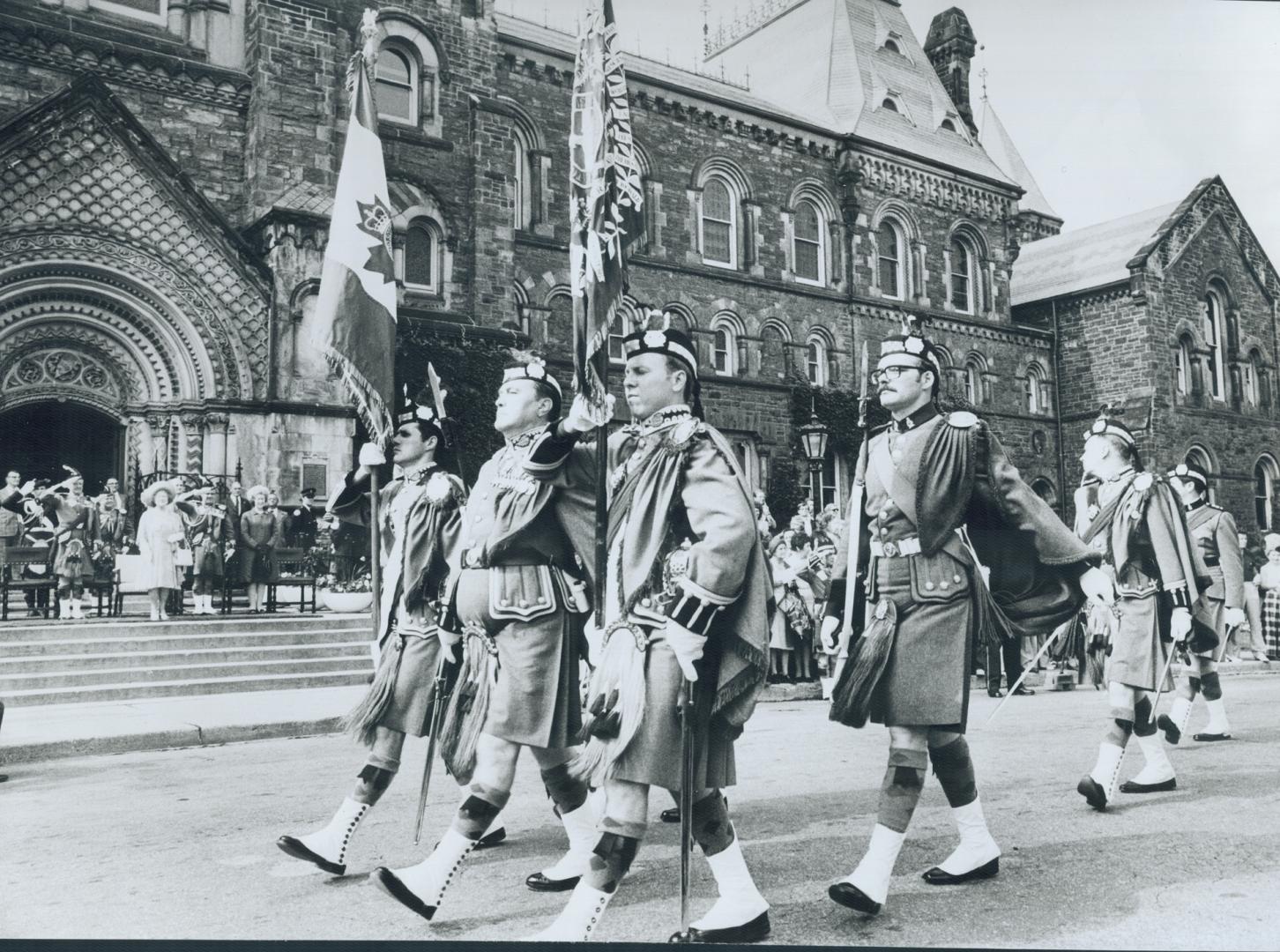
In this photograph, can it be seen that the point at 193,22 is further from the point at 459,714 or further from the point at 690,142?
the point at 459,714

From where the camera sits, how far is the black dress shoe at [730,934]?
3.35m

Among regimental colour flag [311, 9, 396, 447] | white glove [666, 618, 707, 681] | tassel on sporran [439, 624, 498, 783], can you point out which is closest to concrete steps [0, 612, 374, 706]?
regimental colour flag [311, 9, 396, 447]

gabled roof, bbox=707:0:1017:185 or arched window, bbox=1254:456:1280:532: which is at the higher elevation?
gabled roof, bbox=707:0:1017:185

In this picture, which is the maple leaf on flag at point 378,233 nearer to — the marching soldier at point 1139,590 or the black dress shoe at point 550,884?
the black dress shoe at point 550,884

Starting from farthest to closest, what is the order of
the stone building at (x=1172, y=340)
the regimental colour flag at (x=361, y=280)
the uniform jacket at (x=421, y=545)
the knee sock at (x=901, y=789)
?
the stone building at (x=1172, y=340) < the regimental colour flag at (x=361, y=280) < the uniform jacket at (x=421, y=545) < the knee sock at (x=901, y=789)

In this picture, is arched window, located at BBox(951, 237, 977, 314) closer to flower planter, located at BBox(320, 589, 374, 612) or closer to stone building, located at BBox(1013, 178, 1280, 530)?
stone building, located at BBox(1013, 178, 1280, 530)

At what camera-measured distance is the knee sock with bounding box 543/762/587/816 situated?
4188 millimetres

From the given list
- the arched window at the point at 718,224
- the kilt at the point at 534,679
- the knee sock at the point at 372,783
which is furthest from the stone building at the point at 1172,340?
the knee sock at the point at 372,783

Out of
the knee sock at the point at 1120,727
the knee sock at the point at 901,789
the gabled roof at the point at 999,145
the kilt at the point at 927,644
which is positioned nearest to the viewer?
the knee sock at the point at 901,789

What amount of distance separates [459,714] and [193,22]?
15.6m

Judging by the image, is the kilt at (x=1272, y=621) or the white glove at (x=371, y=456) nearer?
the white glove at (x=371, y=456)

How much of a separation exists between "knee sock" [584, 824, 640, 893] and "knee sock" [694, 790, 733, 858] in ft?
0.99

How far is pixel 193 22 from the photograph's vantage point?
1642cm

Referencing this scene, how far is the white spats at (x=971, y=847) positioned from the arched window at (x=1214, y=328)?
23983 mm
